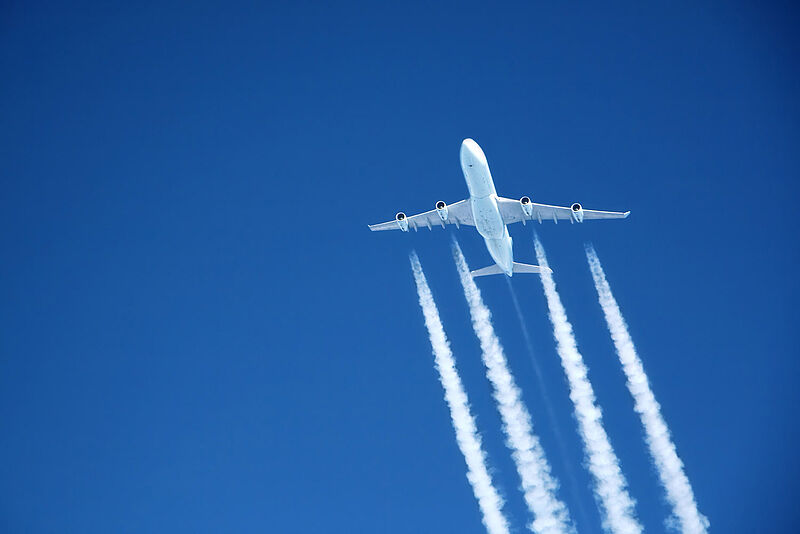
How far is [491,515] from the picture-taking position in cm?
5619

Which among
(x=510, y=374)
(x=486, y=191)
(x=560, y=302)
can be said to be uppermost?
(x=486, y=191)

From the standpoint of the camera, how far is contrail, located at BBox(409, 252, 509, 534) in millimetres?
56344

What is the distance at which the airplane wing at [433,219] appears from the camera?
2250 inches

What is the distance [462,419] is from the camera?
2283 inches

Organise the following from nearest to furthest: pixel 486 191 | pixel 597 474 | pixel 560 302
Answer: pixel 486 191 < pixel 597 474 < pixel 560 302

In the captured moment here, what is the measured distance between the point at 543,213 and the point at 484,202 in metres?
7.52

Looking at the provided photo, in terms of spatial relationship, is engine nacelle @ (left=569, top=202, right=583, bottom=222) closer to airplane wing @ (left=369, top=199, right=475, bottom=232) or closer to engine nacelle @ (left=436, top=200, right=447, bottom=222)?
airplane wing @ (left=369, top=199, right=475, bottom=232)

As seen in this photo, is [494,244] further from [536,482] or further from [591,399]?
[536,482]

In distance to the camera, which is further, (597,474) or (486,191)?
(597,474)

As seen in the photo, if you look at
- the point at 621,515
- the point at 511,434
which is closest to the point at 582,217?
the point at 511,434

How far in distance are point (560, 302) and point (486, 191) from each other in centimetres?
1259

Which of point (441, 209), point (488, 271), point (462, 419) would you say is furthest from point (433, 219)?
point (462, 419)

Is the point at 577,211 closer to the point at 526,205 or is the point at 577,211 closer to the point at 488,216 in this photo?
the point at 526,205

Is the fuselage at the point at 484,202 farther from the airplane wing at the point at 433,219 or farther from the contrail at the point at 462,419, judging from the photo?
the contrail at the point at 462,419
